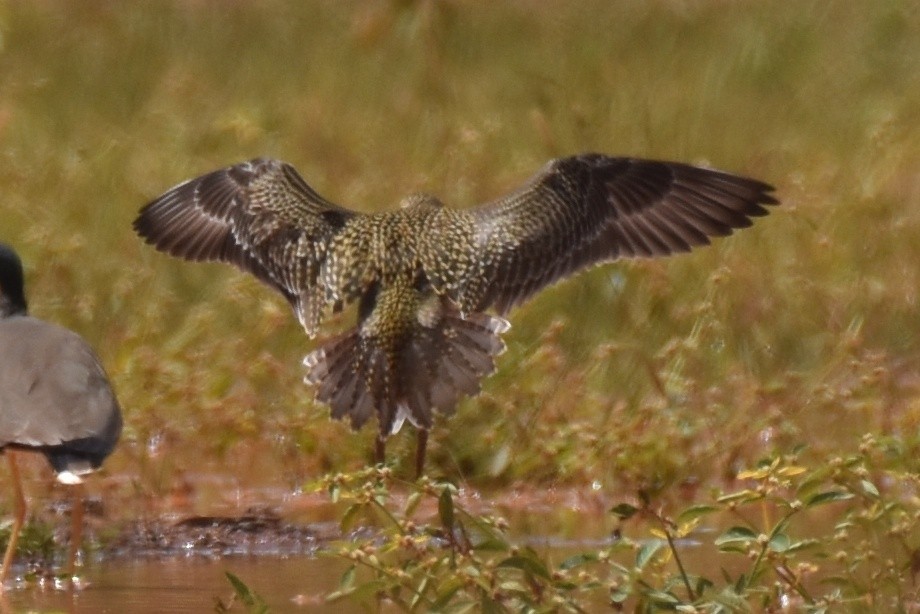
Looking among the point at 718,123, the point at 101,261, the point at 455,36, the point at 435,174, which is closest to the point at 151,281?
the point at 101,261

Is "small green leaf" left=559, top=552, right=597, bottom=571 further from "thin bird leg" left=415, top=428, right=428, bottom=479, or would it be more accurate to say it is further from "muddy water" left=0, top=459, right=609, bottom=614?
"thin bird leg" left=415, top=428, right=428, bottom=479

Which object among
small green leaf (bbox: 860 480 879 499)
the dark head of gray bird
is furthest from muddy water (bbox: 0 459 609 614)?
small green leaf (bbox: 860 480 879 499)

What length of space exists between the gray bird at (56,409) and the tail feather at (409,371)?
87 centimetres

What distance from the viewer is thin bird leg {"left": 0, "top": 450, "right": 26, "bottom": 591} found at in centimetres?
704

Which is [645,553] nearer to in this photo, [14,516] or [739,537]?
[739,537]

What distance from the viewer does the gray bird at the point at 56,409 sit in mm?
7020

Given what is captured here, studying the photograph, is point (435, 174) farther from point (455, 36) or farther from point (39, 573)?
point (39, 573)

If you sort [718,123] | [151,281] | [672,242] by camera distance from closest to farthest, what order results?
[672,242]
[151,281]
[718,123]

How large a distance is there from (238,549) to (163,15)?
7.92 m

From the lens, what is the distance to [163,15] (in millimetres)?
14938

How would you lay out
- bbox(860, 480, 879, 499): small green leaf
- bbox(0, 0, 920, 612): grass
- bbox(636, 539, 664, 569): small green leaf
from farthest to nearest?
1. bbox(0, 0, 920, 612): grass
2. bbox(860, 480, 879, 499): small green leaf
3. bbox(636, 539, 664, 569): small green leaf

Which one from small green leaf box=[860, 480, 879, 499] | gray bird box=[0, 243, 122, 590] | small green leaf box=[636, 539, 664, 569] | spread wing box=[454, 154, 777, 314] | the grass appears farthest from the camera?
spread wing box=[454, 154, 777, 314]

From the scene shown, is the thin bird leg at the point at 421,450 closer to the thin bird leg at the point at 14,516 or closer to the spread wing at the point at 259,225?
the spread wing at the point at 259,225

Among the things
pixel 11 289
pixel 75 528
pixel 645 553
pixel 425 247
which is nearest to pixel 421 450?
pixel 425 247
